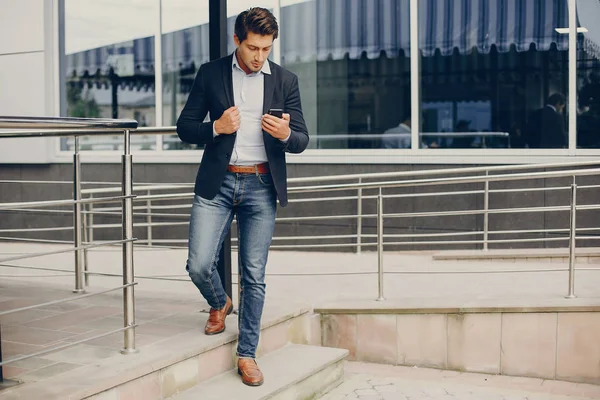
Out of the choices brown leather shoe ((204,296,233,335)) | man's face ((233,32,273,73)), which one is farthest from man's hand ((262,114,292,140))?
brown leather shoe ((204,296,233,335))

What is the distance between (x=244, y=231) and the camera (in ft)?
14.8

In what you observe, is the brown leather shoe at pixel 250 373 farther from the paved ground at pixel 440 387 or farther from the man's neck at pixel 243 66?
the man's neck at pixel 243 66

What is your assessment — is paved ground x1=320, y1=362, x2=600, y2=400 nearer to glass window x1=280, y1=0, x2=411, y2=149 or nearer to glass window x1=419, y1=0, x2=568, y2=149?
glass window x1=419, y1=0, x2=568, y2=149

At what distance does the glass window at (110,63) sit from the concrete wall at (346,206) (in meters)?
0.45

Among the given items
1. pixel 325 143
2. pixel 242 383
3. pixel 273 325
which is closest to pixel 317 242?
pixel 325 143

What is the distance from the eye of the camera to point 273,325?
17.5 feet

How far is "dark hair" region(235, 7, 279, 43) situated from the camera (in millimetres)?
4187

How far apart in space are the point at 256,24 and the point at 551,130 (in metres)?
5.50

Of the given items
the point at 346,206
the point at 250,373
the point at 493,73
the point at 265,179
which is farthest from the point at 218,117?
the point at 493,73

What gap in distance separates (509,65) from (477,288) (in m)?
3.26

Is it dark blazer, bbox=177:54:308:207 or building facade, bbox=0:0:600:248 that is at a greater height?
building facade, bbox=0:0:600:248

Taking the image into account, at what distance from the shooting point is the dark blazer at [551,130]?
8852mm

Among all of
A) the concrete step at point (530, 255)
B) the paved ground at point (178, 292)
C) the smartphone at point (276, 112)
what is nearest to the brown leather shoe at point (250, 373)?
the paved ground at point (178, 292)

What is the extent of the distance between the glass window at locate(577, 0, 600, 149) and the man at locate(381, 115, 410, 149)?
6.02 feet
